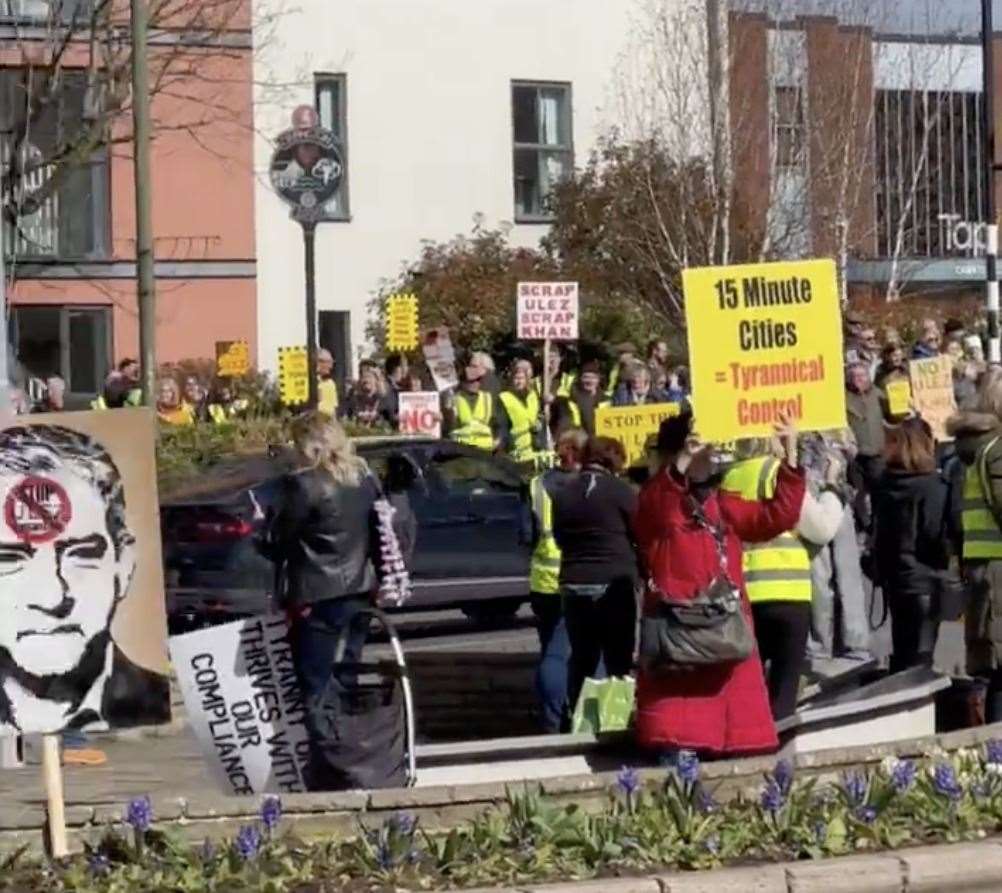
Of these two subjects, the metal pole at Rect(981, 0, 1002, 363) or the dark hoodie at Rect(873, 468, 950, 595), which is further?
the metal pole at Rect(981, 0, 1002, 363)

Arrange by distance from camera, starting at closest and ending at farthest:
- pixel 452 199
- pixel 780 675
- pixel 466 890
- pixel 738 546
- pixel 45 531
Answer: pixel 466 890 → pixel 45 531 → pixel 738 546 → pixel 780 675 → pixel 452 199

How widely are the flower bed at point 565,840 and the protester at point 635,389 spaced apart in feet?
40.5

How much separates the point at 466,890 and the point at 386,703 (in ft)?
7.09

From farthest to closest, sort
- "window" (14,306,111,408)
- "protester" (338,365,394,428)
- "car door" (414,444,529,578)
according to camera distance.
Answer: "window" (14,306,111,408) → "protester" (338,365,394,428) → "car door" (414,444,529,578)

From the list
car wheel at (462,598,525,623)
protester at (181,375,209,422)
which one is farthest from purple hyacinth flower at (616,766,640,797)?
protester at (181,375,209,422)

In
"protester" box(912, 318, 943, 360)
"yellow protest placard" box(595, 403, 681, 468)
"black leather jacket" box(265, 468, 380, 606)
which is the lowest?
"black leather jacket" box(265, 468, 380, 606)

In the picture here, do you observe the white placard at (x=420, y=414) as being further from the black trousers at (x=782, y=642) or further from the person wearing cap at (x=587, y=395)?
the black trousers at (x=782, y=642)

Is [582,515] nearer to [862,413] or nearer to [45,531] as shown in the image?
[45,531]

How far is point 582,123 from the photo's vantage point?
122ft

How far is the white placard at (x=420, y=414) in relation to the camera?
22984mm

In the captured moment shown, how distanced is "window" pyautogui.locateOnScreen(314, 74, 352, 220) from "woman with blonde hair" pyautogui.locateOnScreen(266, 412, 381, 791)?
24578 mm

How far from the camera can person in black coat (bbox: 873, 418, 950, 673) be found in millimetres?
13156

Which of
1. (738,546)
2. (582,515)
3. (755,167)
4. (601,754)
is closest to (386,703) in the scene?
(601,754)

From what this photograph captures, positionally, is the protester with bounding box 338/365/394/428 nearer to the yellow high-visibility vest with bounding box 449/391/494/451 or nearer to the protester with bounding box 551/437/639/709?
the yellow high-visibility vest with bounding box 449/391/494/451
